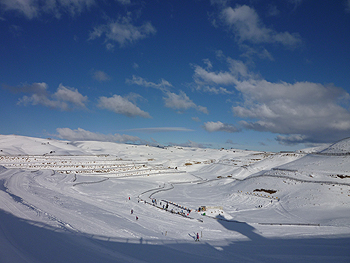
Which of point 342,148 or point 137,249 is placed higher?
point 342,148

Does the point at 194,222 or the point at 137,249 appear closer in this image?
the point at 137,249

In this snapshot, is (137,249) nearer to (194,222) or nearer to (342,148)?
(194,222)

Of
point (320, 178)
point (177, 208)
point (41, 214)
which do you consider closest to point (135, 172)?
point (177, 208)

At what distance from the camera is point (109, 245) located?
53.2ft

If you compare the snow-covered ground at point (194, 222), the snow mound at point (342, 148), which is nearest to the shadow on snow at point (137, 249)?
the snow-covered ground at point (194, 222)

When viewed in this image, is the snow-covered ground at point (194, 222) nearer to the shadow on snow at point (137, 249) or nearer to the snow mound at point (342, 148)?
the shadow on snow at point (137, 249)

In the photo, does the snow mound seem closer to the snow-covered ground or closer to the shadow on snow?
the snow-covered ground

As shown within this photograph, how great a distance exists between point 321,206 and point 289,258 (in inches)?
885

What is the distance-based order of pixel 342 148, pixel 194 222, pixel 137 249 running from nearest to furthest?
1. pixel 137 249
2. pixel 194 222
3. pixel 342 148

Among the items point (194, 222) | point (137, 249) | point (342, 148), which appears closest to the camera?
point (137, 249)

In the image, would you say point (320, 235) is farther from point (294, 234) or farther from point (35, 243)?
point (35, 243)

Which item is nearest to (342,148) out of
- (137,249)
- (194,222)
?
(194,222)

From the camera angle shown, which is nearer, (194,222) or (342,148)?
(194,222)

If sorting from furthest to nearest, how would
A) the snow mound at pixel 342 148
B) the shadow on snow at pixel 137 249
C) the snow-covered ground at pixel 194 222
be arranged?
the snow mound at pixel 342 148 → the snow-covered ground at pixel 194 222 → the shadow on snow at pixel 137 249
